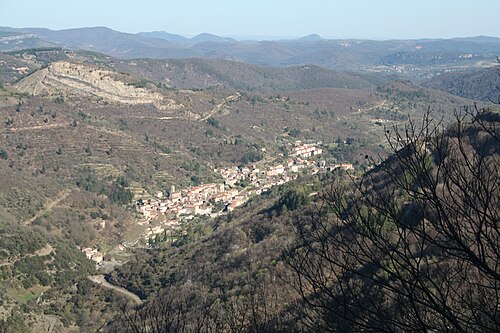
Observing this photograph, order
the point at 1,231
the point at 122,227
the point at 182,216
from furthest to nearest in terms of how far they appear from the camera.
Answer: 1. the point at 182,216
2. the point at 122,227
3. the point at 1,231

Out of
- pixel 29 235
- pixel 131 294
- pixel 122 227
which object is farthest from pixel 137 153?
pixel 131 294

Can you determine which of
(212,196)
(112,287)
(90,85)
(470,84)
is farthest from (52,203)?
(470,84)

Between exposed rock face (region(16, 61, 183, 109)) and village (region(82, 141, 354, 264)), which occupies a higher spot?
exposed rock face (region(16, 61, 183, 109))

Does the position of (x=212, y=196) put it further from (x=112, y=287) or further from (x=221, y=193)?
(x=112, y=287)

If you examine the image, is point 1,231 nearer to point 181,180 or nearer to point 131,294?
point 131,294

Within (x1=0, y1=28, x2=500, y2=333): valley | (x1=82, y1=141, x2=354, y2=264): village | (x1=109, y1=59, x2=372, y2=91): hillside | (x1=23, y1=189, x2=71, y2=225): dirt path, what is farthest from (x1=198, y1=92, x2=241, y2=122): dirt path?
(x1=109, y1=59, x2=372, y2=91): hillside

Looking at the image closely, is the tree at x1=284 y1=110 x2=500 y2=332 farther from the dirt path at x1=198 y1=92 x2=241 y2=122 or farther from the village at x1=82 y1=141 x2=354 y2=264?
the dirt path at x1=198 y1=92 x2=241 y2=122
